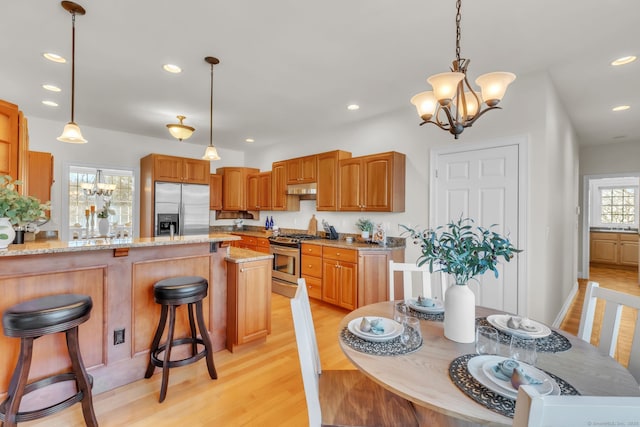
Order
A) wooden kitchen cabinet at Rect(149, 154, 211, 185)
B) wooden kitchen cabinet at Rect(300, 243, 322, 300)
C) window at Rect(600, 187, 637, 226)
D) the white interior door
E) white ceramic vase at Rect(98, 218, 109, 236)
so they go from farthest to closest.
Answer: window at Rect(600, 187, 637, 226) → wooden kitchen cabinet at Rect(149, 154, 211, 185) → wooden kitchen cabinet at Rect(300, 243, 322, 300) → the white interior door → white ceramic vase at Rect(98, 218, 109, 236)

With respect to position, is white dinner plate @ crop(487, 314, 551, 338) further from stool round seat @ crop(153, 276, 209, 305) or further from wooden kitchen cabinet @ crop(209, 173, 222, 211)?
wooden kitchen cabinet @ crop(209, 173, 222, 211)

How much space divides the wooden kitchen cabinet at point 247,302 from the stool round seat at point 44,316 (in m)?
1.16

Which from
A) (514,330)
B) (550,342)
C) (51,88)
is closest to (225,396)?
(514,330)

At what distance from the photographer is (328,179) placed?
4.61m

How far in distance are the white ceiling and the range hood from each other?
4.19ft

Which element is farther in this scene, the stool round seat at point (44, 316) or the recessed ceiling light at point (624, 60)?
the recessed ceiling light at point (624, 60)

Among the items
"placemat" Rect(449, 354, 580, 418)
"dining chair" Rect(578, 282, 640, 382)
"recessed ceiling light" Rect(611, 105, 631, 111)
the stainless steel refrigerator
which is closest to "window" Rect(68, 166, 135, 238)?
the stainless steel refrigerator

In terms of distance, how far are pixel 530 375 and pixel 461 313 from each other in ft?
1.26

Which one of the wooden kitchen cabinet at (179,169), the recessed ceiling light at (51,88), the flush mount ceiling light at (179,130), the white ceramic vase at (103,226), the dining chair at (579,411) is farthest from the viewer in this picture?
the wooden kitchen cabinet at (179,169)

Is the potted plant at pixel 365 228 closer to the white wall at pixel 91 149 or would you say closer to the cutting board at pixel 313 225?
the cutting board at pixel 313 225

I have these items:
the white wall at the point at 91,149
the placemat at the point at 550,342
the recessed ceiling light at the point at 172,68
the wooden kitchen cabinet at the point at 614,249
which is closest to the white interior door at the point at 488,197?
the placemat at the point at 550,342

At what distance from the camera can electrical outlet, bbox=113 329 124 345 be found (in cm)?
226

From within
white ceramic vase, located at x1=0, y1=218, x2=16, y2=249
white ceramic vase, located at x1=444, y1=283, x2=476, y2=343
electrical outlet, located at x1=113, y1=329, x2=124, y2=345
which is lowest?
electrical outlet, located at x1=113, y1=329, x2=124, y2=345

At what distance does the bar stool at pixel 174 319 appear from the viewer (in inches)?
85.3
